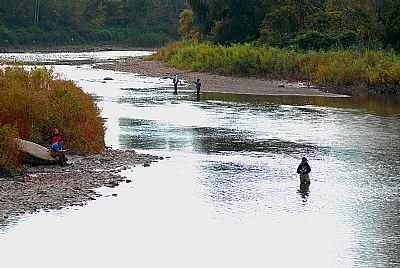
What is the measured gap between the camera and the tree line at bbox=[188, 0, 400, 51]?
2808 inches

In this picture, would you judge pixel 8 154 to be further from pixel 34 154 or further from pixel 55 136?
pixel 55 136

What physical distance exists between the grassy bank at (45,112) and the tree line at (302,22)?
145ft

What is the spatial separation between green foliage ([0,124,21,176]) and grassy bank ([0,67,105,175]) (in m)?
1.08

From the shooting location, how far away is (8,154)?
2467 centimetres

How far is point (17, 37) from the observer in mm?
141500

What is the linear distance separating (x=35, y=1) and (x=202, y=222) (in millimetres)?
139810

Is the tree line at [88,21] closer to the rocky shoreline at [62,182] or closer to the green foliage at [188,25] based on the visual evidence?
the green foliage at [188,25]

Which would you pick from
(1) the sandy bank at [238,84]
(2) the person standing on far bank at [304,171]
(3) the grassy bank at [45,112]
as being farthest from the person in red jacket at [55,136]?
(1) the sandy bank at [238,84]

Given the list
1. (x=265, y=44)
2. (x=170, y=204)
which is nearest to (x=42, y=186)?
(x=170, y=204)

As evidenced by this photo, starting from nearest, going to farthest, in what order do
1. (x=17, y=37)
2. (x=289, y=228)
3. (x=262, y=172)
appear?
1. (x=289, y=228)
2. (x=262, y=172)
3. (x=17, y=37)

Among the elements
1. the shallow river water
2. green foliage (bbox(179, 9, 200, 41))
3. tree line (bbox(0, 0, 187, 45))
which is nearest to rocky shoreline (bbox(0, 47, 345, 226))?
the shallow river water

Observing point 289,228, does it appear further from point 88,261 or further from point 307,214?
point 88,261

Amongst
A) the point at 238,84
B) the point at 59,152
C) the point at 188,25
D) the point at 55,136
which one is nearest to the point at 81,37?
the point at 188,25

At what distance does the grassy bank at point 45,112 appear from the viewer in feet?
93.1
